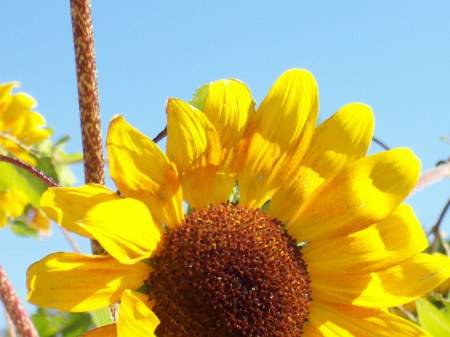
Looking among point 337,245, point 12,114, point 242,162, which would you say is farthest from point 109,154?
point 12,114

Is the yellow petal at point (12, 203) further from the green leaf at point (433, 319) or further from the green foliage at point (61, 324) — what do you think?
the green leaf at point (433, 319)

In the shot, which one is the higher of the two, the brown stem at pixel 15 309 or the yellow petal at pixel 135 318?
the yellow petal at pixel 135 318

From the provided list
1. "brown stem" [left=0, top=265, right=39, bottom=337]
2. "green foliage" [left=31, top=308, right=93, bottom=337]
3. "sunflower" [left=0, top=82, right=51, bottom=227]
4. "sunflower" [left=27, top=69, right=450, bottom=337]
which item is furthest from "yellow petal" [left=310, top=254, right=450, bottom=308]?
"sunflower" [left=0, top=82, right=51, bottom=227]

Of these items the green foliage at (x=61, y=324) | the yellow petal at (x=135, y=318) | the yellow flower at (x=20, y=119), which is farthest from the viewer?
the yellow flower at (x=20, y=119)

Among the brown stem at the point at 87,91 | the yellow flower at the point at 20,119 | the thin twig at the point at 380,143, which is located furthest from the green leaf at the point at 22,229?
the brown stem at the point at 87,91

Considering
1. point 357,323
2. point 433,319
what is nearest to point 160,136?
point 357,323

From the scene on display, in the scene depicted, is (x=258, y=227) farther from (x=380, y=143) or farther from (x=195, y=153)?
(x=380, y=143)

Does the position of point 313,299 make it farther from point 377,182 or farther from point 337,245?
point 377,182
